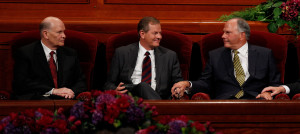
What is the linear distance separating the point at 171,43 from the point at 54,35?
59cm

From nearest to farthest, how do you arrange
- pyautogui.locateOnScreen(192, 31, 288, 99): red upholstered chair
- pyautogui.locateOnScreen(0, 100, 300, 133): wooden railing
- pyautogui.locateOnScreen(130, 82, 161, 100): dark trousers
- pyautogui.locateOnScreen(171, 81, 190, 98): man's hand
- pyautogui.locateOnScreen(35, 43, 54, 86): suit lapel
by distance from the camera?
1. pyautogui.locateOnScreen(0, 100, 300, 133): wooden railing
2. pyautogui.locateOnScreen(130, 82, 161, 100): dark trousers
3. pyautogui.locateOnScreen(171, 81, 190, 98): man's hand
4. pyautogui.locateOnScreen(35, 43, 54, 86): suit lapel
5. pyautogui.locateOnScreen(192, 31, 288, 99): red upholstered chair

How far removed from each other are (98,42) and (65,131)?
142 cm

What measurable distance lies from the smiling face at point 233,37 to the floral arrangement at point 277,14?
0.26 m

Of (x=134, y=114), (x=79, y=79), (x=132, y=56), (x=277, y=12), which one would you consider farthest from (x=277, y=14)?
(x=134, y=114)

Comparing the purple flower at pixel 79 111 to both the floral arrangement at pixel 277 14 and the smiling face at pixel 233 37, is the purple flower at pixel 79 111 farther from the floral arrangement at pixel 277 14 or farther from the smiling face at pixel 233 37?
the floral arrangement at pixel 277 14

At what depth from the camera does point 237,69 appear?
220 cm

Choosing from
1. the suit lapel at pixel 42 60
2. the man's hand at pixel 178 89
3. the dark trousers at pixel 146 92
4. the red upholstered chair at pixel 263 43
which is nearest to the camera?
the dark trousers at pixel 146 92

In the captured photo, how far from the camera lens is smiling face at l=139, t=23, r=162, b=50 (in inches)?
86.6

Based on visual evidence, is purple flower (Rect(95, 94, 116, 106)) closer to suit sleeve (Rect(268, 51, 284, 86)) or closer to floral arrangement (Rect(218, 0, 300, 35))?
suit sleeve (Rect(268, 51, 284, 86))

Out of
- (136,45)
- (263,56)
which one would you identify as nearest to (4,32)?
(136,45)

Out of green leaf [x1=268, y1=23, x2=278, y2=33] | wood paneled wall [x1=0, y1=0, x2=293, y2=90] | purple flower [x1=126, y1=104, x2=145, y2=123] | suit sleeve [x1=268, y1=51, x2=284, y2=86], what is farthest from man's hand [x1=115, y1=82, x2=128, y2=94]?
purple flower [x1=126, y1=104, x2=145, y2=123]

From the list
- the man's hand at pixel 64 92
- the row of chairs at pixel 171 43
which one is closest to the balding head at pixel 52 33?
the row of chairs at pixel 171 43

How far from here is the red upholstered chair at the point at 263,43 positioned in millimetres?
2268

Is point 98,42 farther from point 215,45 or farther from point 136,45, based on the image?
point 215,45
